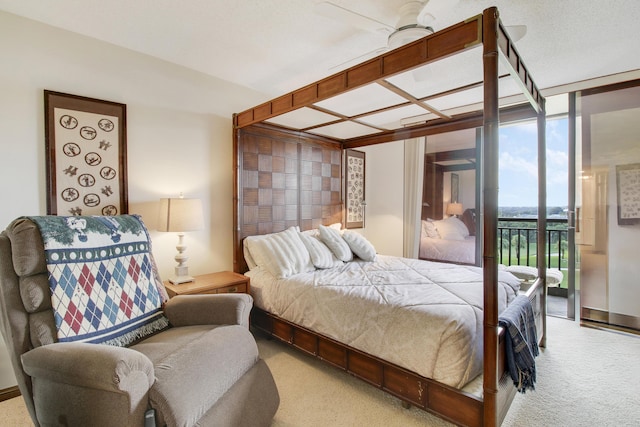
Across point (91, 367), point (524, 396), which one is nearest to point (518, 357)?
point (524, 396)

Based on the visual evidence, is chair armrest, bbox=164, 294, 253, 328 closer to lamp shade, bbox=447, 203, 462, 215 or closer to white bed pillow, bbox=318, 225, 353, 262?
white bed pillow, bbox=318, 225, 353, 262

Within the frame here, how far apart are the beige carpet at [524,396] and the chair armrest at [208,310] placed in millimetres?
676

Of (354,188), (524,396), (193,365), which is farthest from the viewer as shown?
(354,188)

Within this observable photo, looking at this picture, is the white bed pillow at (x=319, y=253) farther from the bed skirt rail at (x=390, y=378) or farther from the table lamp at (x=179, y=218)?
the table lamp at (x=179, y=218)

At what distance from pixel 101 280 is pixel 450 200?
4157mm

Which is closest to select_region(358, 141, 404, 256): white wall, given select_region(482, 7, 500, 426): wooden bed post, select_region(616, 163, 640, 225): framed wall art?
select_region(616, 163, 640, 225): framed wall art

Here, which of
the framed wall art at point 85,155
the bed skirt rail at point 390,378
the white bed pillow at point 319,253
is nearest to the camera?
the bed skirt rail at point 390,378

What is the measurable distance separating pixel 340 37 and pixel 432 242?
324cm

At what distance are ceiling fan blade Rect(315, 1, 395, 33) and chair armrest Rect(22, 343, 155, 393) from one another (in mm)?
1936

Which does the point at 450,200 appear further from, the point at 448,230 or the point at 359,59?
the point at 359,59

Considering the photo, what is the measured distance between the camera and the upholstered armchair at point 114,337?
123 centimetres

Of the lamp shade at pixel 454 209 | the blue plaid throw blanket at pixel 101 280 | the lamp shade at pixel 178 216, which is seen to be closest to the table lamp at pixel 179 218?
the lamp shade at pixel 178 216

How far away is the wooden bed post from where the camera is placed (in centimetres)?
147

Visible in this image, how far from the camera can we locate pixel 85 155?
2.35 m
